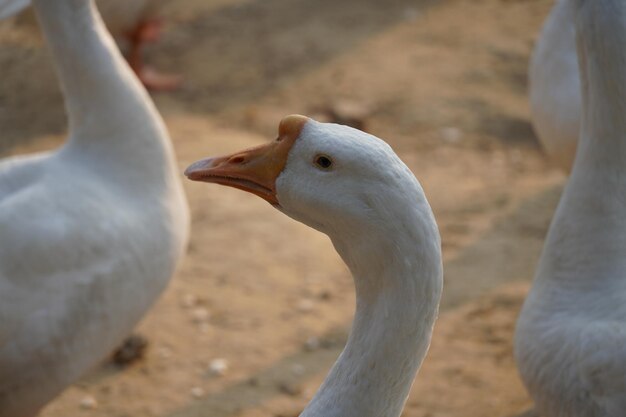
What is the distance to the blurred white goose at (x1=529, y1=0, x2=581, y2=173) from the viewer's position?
487 centimetres

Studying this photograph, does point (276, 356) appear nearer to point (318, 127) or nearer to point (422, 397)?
point (422, 397)

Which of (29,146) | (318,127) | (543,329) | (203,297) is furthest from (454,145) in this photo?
(318,127)

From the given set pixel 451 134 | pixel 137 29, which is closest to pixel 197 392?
pixel 451 134

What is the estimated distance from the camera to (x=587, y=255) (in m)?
3.55

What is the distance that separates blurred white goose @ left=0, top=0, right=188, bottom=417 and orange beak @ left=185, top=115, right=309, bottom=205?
131 centimetres

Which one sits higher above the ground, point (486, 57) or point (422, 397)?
point (486, 57)

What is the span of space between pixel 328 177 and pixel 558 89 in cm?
280

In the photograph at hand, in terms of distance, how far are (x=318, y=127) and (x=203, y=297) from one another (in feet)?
9.17

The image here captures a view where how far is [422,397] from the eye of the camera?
4.47m

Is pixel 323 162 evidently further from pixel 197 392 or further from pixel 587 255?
pixel 197 392

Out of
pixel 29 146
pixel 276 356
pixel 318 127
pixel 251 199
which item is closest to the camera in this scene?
pixel 318 127

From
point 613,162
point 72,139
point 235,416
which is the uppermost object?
point 613,162

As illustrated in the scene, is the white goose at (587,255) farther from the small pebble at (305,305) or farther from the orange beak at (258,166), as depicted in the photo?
the small pebble at (305,305)

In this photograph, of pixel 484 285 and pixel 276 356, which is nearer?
pixel 276 356
